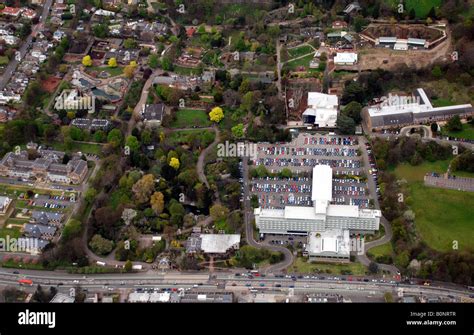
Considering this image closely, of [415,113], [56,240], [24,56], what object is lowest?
[56,240]

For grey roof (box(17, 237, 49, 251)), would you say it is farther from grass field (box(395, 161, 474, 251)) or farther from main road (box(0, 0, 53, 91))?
grass field (box(395, 161, 474, 251))

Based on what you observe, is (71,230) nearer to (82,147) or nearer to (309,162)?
(82,147)

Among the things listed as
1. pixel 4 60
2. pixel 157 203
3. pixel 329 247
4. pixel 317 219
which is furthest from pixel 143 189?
pixel 4 60

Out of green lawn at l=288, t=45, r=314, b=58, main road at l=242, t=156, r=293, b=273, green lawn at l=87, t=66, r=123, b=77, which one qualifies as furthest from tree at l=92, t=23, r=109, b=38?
main road at l=242, t=156, r=293, b=273

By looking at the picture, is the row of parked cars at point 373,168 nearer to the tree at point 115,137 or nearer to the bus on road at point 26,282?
the tree at point 115,137

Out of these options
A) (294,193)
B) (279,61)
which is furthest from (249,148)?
(279,61)

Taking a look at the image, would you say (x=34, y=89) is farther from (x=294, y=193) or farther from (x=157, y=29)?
(x=294, y=193)

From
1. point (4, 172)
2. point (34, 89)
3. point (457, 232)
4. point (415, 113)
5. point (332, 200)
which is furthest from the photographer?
point (34, 89)
